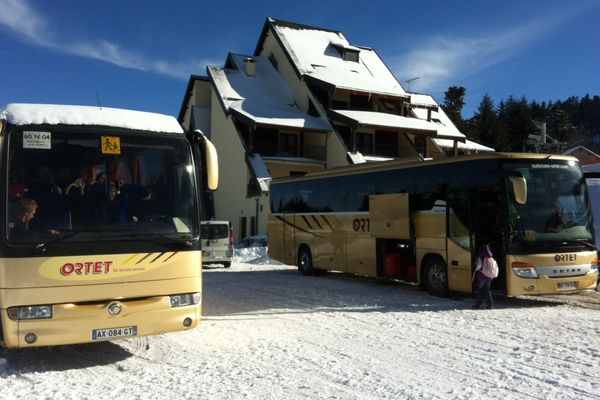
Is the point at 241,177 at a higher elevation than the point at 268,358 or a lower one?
higher

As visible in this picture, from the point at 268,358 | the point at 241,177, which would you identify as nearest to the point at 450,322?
the point at 268,358

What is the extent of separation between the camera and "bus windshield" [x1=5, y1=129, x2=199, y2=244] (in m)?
6.87

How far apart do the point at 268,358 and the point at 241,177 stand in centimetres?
3122

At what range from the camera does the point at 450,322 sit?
1045 centimetres

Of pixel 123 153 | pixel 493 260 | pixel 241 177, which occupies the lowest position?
pixel 493 260

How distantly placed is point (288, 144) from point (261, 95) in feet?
13.7

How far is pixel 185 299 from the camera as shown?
760 centimetres

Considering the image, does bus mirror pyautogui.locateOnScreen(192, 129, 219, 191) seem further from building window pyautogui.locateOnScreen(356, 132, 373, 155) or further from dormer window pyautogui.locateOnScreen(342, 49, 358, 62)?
dormer window pyautogui.locateOnScreen(342, 49, 358, 62)

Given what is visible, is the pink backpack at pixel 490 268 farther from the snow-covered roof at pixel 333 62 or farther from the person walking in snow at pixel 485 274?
the snow-covered roof at pixel 333 62

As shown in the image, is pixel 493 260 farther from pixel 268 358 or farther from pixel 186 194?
pixel 186 194

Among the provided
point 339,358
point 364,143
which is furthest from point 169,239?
point 364,143

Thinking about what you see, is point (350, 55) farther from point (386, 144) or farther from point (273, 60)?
point (386, 144)

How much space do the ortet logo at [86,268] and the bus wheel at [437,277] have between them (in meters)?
8.96

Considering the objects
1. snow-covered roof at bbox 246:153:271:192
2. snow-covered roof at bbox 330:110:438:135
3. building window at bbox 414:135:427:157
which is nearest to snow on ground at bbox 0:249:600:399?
snow-covered roof at bbox 246:153:271:192
